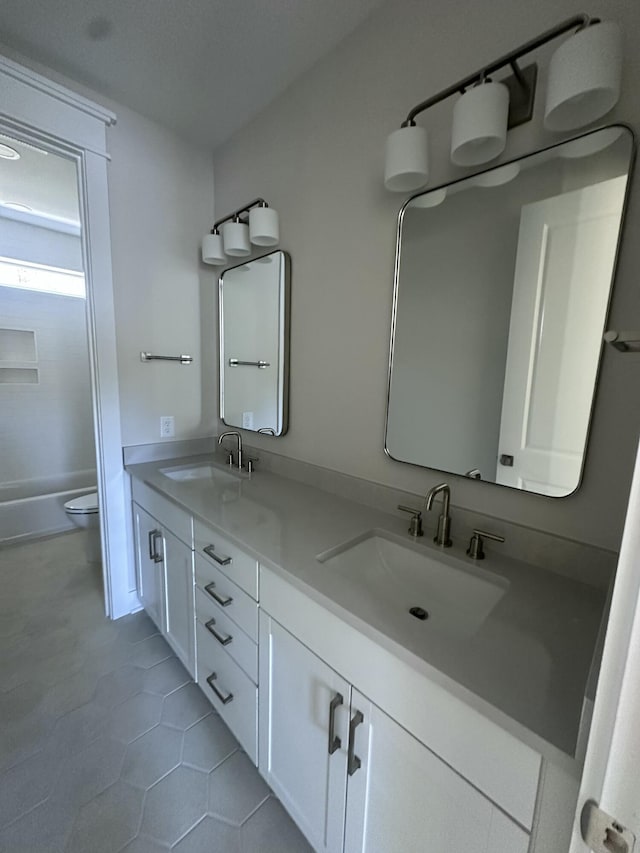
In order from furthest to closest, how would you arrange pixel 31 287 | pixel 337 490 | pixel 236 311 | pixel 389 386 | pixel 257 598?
pixel 31 287
pixel 236 311
pixel 337 490
pixel 389 386
pixel 257 598

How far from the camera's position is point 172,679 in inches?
62.4

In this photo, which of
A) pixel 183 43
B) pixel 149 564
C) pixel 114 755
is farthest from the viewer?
pixel 149 564

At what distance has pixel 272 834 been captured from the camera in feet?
3.47

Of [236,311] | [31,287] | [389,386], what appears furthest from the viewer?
[31,287]

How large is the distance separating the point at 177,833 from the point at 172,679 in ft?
Result: 1.95

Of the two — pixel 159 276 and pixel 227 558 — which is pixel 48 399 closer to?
pixel 159 276

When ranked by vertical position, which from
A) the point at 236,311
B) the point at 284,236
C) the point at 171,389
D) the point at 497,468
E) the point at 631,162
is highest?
the point at 284,236

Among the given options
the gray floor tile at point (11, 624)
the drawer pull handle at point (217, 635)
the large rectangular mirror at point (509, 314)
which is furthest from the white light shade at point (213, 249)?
the gray floor tile at point (11, 624)

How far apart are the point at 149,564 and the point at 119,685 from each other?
0.50m

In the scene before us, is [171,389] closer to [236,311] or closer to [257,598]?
[236,311]

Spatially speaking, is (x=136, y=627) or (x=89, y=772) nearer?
(x=89, y=772)

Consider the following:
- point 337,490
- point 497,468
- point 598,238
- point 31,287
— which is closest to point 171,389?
point 337,490

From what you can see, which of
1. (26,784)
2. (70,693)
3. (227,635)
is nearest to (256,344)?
(227,635)

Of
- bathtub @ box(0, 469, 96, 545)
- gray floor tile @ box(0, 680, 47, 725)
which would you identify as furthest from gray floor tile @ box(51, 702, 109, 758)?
bathtub @ box(0, 469, 96, 545)
